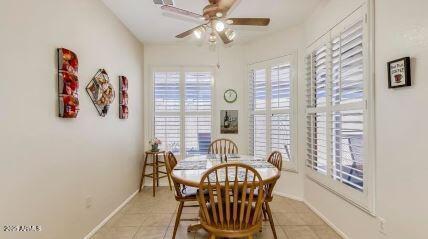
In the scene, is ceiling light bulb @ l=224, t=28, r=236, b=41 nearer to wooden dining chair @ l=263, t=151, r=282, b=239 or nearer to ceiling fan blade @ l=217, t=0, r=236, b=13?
ceiling fan blade @ l=217, t=0, r=236, b=13

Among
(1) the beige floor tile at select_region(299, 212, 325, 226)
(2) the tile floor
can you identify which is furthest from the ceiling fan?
(1) the beige floor tile at select_region(299, 212, 325, 226)

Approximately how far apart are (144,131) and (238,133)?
70.0 inches

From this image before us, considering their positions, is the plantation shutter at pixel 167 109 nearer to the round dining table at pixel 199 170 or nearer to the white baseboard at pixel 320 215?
the round dining table at pixel 199 170

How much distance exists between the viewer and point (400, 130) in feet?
6.10

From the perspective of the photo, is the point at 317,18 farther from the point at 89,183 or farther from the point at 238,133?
the point at 89,183

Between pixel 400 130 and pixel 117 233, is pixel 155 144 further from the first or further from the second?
pixel 400 130

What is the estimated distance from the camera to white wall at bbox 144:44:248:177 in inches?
183

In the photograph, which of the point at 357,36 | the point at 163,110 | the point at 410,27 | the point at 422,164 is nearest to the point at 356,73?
the point at 357,36

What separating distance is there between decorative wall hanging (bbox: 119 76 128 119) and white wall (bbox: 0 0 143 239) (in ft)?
0.40

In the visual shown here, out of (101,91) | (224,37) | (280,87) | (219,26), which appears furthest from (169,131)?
(219,26)

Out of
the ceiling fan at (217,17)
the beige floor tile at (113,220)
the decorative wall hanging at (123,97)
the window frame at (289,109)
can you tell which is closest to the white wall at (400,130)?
the ceiling fan at (217,17)

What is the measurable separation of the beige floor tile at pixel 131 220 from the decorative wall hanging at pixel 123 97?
136cm

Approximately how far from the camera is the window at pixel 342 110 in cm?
229

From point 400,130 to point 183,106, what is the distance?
3499mm
